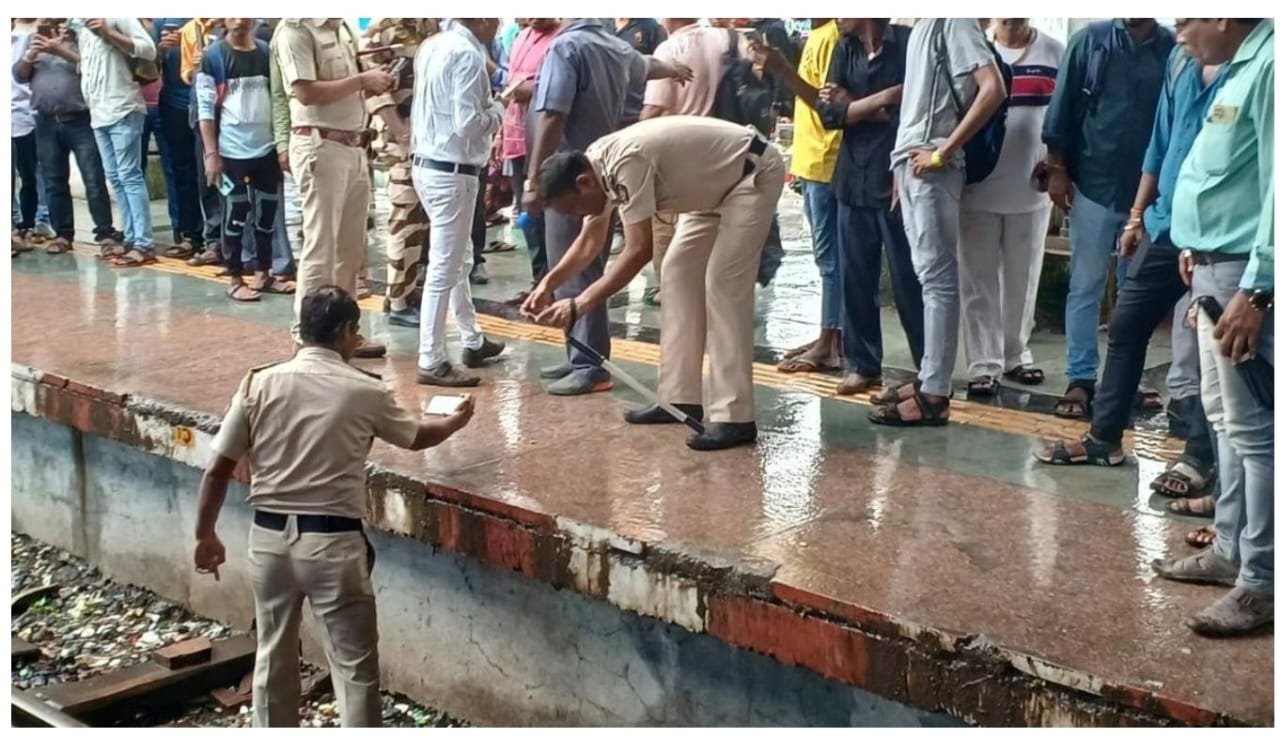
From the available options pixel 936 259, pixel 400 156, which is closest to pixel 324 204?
pixel 400 156

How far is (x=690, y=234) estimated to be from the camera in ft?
17.3

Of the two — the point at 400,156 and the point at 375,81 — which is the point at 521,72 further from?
the point at 375,81

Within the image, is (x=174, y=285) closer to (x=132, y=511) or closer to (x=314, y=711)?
(x=132, y=511)

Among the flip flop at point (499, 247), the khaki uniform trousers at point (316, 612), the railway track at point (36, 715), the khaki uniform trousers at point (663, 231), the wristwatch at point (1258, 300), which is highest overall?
the wristwatch at point (1258, 300)

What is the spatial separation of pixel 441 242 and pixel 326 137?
760 mm

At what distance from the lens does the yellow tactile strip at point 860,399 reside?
209 inches

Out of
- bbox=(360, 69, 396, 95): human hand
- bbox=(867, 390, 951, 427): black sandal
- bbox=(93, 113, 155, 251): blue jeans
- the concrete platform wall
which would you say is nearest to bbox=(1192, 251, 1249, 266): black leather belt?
the concrete platform wall

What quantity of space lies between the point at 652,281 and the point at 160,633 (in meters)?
3.87

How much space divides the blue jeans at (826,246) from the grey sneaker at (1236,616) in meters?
3.10

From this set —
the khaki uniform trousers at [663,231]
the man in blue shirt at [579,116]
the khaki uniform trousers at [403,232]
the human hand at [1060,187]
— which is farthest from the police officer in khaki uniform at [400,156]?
the human hand at [1060,187]

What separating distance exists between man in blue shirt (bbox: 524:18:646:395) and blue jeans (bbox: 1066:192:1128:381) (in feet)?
6.19

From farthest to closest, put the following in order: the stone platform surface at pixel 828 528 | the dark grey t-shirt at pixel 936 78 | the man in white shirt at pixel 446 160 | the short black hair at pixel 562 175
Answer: the man in white shirt at pixel 446 160 < the dark grey t-shirt at pixel 936 78 < the short black hair at pixel 562 175 < the stone platform surface at pixel 828 528

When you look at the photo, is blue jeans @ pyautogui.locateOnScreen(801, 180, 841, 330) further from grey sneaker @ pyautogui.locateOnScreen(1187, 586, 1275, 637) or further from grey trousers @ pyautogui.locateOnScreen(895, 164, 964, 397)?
grey sneaker @ pyautogui.locateOnScreen(1187, 586, 1275, 637)

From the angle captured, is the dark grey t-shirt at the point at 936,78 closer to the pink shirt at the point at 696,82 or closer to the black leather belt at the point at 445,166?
the black leather belt at the point at 445,166
